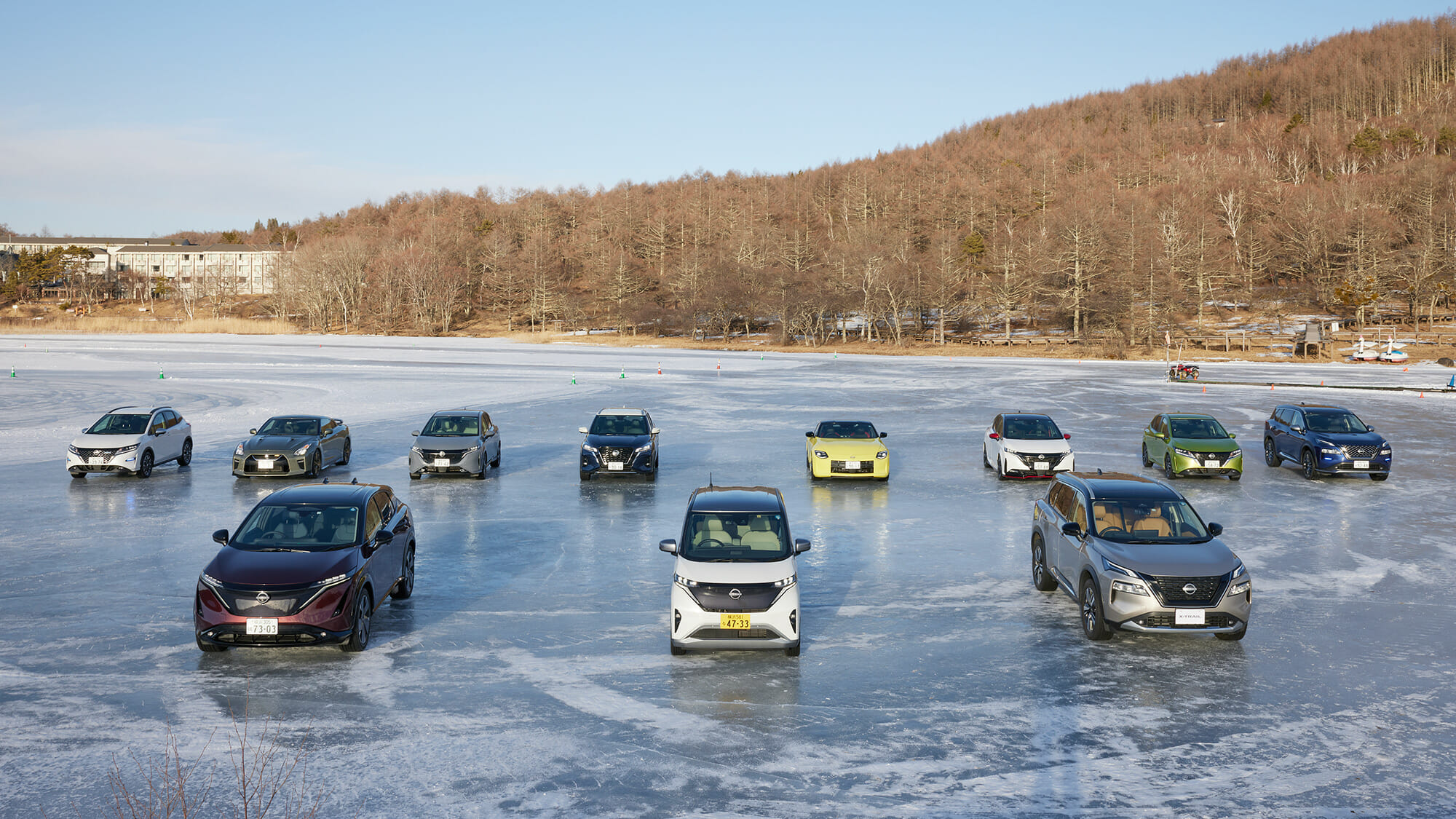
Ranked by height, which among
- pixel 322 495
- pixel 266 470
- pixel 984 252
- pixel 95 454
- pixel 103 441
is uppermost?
pixel 984 252

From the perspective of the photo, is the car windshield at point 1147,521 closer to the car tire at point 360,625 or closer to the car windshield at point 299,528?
the car tire at point 360,625

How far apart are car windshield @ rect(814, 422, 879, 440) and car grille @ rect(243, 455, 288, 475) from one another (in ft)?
39.9

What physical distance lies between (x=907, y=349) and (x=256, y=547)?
295 ft

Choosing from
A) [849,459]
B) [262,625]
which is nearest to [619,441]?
[849,459]

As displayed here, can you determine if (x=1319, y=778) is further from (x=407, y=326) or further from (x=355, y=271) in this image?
(x=355, y=271)

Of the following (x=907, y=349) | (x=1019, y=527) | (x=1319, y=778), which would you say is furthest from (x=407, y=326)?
(x=1319, y=778)

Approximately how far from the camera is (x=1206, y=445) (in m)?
23.3

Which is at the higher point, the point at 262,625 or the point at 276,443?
the point at 276,443

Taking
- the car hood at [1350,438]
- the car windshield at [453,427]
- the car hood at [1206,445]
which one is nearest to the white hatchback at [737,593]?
the car windshield at [453,427]

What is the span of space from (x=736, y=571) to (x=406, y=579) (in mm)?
5078

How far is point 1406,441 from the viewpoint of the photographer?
30.2m

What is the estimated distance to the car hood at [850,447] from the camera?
22812mm

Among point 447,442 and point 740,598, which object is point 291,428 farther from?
point 740,598

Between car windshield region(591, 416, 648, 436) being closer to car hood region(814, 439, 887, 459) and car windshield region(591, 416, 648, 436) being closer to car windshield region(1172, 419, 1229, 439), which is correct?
car hood region(814, 439, 887, 459)
